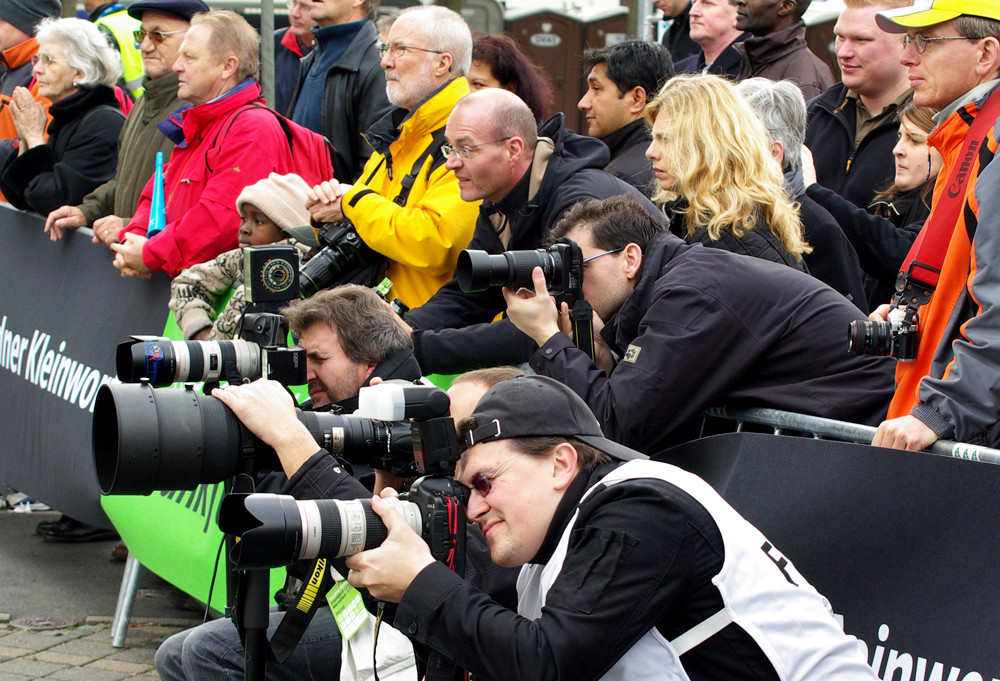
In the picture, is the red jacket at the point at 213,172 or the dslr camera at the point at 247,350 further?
the red jacket at the point at 213,172

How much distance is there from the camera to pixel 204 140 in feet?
18.5

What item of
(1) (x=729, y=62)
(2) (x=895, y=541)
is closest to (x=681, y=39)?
(1) (x=729, y=62)

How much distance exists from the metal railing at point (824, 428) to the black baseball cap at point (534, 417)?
0.72m

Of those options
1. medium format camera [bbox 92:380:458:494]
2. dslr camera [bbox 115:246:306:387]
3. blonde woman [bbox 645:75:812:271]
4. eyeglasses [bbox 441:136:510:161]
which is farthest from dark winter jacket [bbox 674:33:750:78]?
medium format camera [bbox 92:380:458:494]

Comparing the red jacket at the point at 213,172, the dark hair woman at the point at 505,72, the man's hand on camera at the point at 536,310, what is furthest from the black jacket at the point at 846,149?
the red jacket at the point at 213,172

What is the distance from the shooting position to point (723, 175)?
12.3 feet

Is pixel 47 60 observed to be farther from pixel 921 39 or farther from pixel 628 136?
pixel 921 39

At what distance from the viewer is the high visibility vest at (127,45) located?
313 inches

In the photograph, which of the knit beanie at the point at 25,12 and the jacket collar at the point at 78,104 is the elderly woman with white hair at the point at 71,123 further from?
the knit beanie at the point at 25,12

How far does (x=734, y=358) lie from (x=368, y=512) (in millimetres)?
1324

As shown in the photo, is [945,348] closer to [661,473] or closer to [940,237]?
[940,237]

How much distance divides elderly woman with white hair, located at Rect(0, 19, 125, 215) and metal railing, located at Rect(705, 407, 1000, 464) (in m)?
4.55

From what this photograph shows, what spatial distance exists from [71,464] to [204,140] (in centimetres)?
165

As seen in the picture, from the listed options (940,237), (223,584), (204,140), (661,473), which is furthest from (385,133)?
(661,473)
